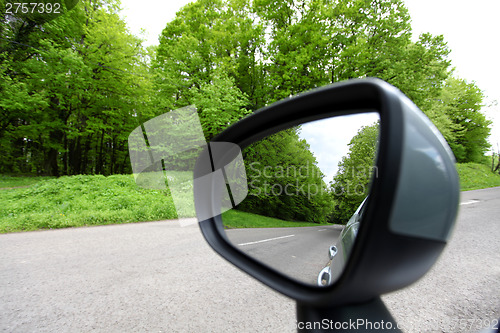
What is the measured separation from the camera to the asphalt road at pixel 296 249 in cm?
79

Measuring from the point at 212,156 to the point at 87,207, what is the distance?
9.90 meters

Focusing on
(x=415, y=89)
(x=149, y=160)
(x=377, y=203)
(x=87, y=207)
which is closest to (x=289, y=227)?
(x=377, y=203)

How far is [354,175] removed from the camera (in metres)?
0.66

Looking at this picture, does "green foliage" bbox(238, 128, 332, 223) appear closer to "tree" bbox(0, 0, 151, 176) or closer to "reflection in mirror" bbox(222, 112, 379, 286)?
"reflection in mirror" bbox(222, 112, 379, 286)

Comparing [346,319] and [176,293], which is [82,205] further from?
[346,319]

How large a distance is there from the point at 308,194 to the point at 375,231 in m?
0.49

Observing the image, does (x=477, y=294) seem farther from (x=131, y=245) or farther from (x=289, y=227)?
(x=131, y=245)

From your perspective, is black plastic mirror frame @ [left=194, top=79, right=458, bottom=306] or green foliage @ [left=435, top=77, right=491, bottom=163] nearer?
black plastic mirror frame @ [left=194, top=79, right=458, bottom=306]

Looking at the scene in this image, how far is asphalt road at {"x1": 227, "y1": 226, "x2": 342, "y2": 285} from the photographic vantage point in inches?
30.9

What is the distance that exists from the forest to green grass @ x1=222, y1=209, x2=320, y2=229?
949cm

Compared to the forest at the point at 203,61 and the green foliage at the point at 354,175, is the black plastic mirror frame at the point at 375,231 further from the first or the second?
the forest at the point at 203,61

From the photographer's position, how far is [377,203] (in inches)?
14.7

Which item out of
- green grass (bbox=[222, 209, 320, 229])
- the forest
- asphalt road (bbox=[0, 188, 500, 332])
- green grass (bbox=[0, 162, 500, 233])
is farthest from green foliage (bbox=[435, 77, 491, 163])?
green grass (bbox=[222, 209, 320, 229])

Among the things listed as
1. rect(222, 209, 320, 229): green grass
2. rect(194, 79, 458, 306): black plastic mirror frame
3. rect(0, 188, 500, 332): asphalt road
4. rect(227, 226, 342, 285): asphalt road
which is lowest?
rect(0, 188, 500, 332): asphalt road
